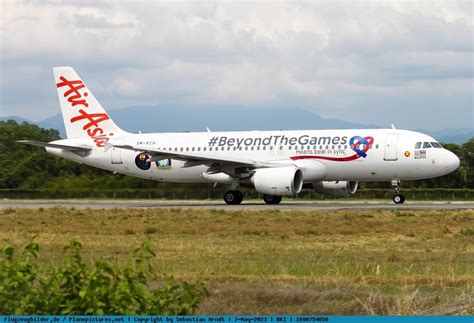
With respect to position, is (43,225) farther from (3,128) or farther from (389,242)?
(3,128)

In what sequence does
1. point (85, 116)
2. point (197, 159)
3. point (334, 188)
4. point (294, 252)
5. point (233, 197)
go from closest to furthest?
point (294, 252)
point (197, 159)
point (233, 197)
point (334, 188)
point (85, 116)

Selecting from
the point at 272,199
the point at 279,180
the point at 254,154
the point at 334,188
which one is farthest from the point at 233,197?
the point at 334,188

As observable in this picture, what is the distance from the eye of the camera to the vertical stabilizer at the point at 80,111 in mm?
51781

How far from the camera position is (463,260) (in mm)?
19625

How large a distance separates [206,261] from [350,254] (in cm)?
344

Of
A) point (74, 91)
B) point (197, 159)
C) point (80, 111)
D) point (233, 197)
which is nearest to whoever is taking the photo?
point (197, 159)

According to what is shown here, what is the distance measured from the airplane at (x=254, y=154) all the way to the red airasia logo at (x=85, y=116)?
0.18 ft

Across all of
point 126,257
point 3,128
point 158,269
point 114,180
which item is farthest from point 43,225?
point 3,128

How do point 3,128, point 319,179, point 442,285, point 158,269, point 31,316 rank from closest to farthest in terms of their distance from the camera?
point 31,316, point 442,285, point 158,269, point 319,179, point 3,128

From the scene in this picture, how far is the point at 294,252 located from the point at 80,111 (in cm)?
3266

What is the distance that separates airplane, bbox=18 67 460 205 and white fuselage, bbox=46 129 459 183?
0.05m

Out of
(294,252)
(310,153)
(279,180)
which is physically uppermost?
(310,153)

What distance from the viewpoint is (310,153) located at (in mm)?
45438

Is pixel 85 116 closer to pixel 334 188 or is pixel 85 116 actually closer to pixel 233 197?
pixel 233 197
